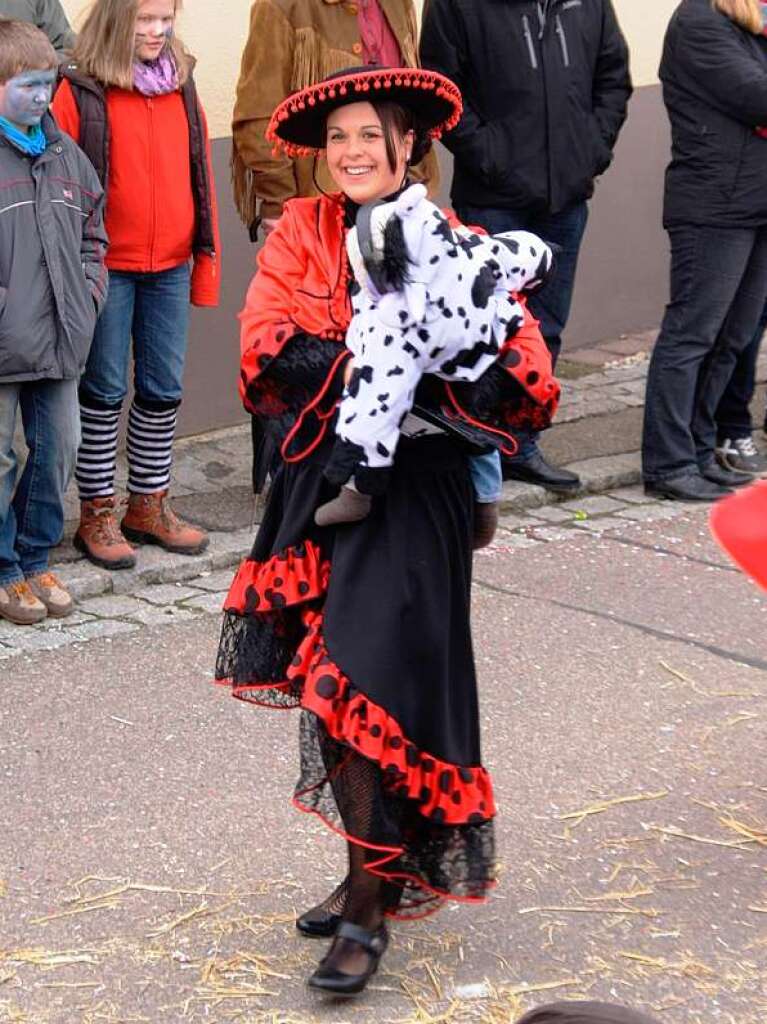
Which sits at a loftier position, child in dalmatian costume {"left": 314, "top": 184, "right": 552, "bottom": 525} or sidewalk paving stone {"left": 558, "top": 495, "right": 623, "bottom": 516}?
child in dalmatian costume {"left": 314, "top": 184, "right": 552, "bottom": 525}

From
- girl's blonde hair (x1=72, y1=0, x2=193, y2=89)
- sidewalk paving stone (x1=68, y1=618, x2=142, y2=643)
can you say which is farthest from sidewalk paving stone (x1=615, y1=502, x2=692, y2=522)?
girl's blonde hair (x1=72, y1=0, x2=193, y2=89)

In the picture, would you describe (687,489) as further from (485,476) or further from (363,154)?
(363,154)

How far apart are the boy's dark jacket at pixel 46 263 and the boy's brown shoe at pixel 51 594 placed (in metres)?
0.68

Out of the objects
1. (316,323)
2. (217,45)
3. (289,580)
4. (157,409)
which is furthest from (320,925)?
(217,45)

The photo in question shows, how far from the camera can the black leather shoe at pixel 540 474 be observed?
24.2ft

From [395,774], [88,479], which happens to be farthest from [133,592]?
[395,774]

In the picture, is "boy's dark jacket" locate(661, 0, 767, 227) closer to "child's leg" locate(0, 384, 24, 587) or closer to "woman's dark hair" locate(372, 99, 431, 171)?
"child's leg" locate(0, 384, 24, 587)

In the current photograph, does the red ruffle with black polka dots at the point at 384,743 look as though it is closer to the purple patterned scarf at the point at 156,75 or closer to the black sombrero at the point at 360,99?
the black sombrero at the point at 360,99

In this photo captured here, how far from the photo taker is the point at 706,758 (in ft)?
16.4

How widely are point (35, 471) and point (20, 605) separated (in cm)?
43

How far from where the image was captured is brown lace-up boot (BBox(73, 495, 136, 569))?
6195 mm

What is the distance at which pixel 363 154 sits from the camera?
371 centimetres

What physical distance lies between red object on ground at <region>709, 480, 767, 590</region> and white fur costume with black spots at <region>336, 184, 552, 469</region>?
5.06ft

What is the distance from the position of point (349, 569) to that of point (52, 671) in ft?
6.47
